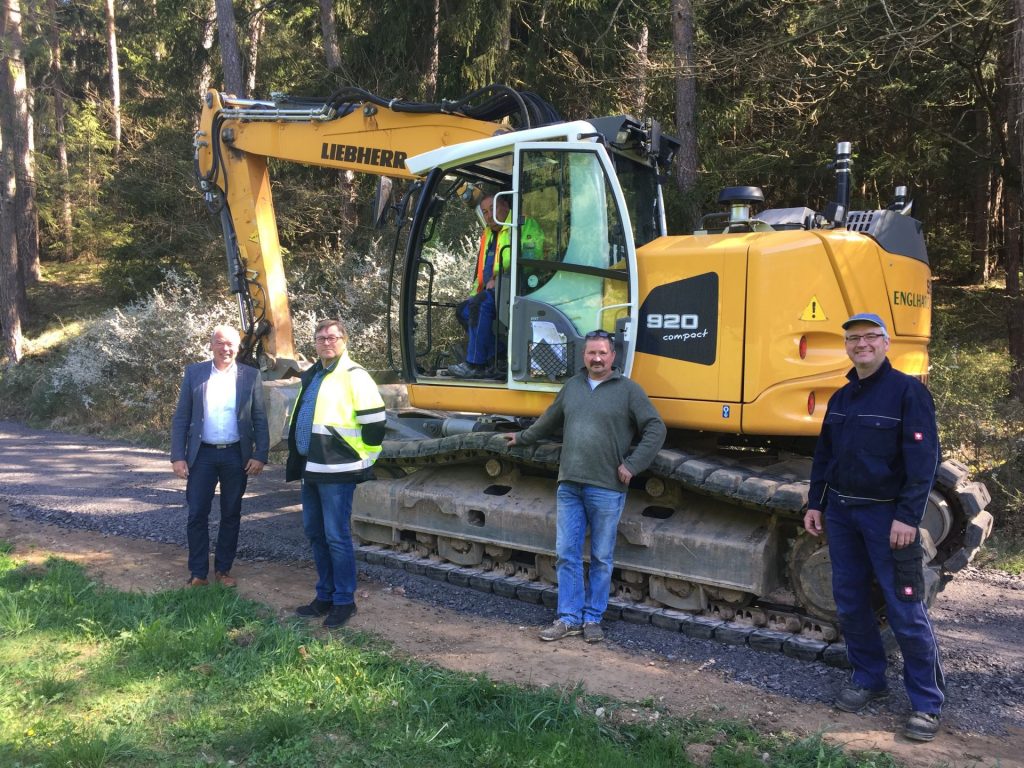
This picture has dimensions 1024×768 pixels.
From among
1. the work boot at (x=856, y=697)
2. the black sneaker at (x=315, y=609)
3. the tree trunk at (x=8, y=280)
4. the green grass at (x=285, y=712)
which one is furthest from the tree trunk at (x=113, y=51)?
the work boot at (x=856, y=697)

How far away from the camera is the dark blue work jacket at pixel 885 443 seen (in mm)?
3762

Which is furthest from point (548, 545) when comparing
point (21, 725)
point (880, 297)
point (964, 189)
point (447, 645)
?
point (964, 189)

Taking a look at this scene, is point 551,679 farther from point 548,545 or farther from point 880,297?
point 880,297

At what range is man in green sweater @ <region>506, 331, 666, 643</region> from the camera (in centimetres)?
492

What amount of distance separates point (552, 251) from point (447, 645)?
2.55 metres

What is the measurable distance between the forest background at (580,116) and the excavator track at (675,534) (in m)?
2.88

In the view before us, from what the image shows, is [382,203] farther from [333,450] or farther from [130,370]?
[130,370]

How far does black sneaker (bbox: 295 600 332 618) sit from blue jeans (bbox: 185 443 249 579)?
915 mm

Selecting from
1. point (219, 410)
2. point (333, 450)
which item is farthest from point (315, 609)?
point (219, 410)

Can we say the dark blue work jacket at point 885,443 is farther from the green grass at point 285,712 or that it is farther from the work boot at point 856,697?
the green grass at point 285,712

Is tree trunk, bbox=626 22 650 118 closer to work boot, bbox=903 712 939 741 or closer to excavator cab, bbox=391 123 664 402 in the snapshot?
excavator cab, bbox=391 123 664 402

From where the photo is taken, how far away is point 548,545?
18.5 ft

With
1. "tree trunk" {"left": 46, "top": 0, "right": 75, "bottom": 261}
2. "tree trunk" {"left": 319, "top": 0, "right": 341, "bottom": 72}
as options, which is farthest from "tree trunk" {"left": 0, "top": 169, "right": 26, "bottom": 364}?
"tree trunk" {"left": 319, "top": 0, "right": 341, "bottom": 72}

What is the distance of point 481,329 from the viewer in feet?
19.6
